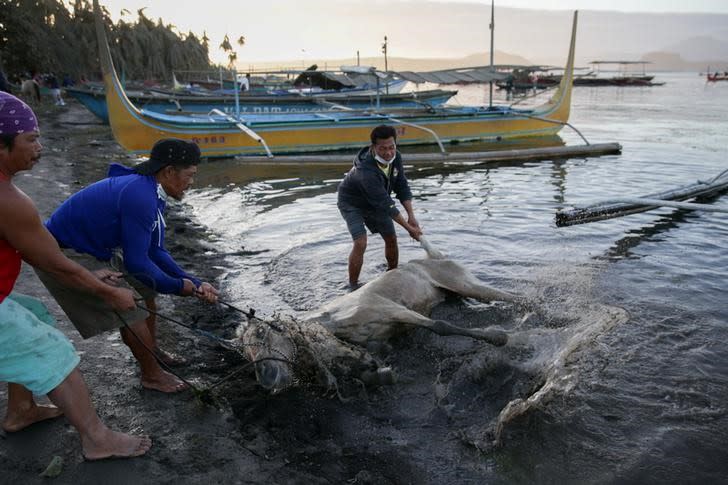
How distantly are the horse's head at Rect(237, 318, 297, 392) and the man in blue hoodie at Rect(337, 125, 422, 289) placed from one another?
6.77 feet

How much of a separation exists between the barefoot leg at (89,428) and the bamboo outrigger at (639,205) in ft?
19.4

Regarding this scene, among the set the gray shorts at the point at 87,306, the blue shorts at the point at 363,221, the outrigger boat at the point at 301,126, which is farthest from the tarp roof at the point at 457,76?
the gray shorts at the point at 87,306

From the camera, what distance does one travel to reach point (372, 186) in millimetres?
5215

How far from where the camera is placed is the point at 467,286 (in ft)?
16.4

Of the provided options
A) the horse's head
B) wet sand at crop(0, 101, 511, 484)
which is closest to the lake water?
wet sand at crop(0, 101, 511, 484)

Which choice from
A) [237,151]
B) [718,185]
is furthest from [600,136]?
[237,151]

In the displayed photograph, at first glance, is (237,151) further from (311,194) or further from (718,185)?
(718,185)

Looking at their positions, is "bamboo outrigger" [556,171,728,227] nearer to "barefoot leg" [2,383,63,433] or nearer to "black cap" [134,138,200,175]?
"black cap" [134,138,200,175]

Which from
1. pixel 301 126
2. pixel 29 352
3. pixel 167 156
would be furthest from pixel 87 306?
pixel 301 126

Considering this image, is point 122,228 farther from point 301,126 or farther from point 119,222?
point 301,126

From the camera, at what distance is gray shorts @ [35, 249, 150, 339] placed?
9.59ft

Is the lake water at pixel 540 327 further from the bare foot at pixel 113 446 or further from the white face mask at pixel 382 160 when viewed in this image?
the white face mask at pixel 382 160

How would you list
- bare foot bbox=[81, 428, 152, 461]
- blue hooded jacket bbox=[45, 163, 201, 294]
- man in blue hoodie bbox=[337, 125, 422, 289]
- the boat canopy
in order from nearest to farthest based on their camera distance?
bare foot bbox=[81, 428, 152, 461] < blue hooded jacket bbox=[45, 163, 201, 294] < man in blue hoodie bbox=[337, 125, 422, 289] < the boat canopy

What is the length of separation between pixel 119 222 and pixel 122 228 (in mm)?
97
